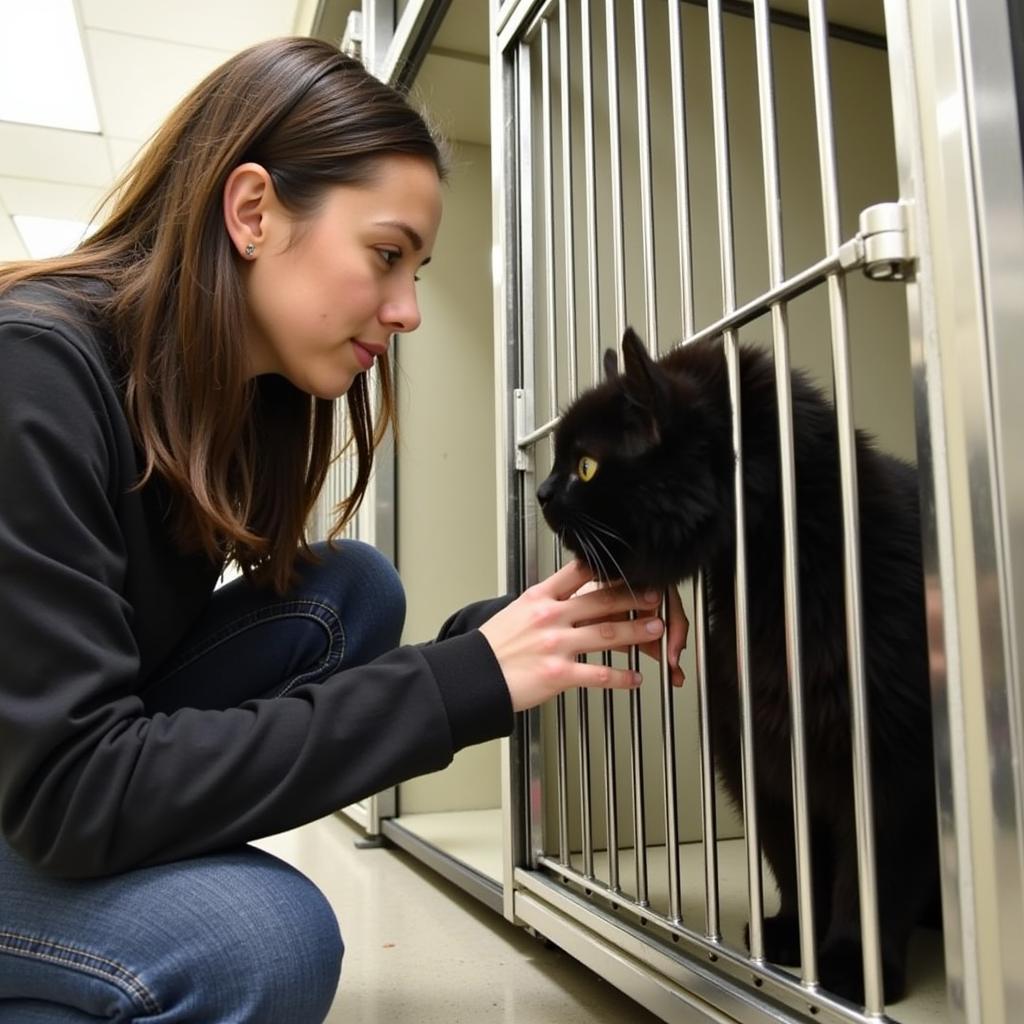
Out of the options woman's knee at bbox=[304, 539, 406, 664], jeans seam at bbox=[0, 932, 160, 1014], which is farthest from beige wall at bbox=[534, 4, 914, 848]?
jeans seam at bbox=[0, 932, 160, 1014]

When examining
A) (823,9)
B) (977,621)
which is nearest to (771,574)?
(977,621)

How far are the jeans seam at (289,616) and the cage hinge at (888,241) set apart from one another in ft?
2.28

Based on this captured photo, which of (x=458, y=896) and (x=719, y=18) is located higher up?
(x=719, y=18)

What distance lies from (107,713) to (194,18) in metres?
3.00

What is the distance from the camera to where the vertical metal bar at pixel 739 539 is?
784 mm

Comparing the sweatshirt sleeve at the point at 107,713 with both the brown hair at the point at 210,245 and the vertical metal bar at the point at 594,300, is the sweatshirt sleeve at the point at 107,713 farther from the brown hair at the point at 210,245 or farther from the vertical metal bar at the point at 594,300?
the vertical metal bar at the point at 594,300

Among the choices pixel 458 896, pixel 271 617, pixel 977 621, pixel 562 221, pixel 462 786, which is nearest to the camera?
pixel 977 621

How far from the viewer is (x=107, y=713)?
2.10ft

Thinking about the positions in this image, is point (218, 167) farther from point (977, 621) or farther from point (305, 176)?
point (977, 621)

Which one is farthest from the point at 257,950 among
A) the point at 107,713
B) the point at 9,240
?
the point at 9,240

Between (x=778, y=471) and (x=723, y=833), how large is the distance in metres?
0.90

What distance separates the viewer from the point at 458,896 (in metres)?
1.49

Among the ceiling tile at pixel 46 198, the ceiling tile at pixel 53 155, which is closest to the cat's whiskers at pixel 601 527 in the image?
the ceiling tile at pixel 53 155

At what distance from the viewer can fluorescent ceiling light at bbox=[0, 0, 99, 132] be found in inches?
112
